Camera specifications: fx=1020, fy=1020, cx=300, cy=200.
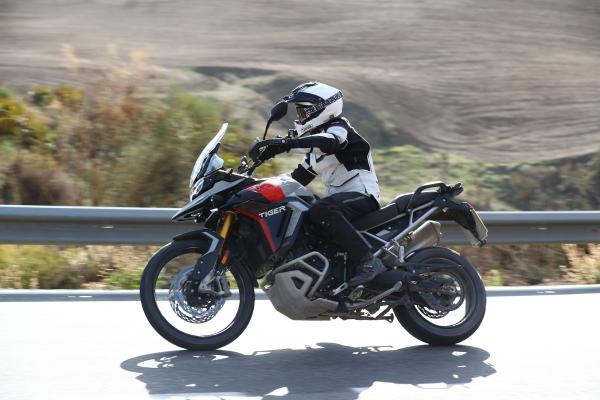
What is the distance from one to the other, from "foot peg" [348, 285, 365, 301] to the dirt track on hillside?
9442 mm

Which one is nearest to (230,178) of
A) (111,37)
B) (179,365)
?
(179,365)

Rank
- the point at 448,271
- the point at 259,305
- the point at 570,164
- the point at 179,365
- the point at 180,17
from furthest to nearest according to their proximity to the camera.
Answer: the point at 180,17 < the point at 570,164 < the point at 259,305 < the point at 448,271 < the point at 179,365

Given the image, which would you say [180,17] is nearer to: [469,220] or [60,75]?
[60,75]

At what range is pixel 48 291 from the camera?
782 cm

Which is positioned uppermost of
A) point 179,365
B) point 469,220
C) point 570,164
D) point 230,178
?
point 230,178

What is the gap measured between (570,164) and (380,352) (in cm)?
972

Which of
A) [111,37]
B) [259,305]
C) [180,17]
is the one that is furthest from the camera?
[180,17]

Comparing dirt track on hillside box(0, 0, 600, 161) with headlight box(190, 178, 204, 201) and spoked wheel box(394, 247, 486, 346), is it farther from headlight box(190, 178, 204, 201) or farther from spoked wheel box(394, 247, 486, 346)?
headlight box(190, 178, 204, 201)

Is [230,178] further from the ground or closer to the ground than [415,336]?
further from the ground

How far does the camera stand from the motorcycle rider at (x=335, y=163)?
6188 millimetres

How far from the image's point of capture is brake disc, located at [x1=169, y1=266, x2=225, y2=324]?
596 cm

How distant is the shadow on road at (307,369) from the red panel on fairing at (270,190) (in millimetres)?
932

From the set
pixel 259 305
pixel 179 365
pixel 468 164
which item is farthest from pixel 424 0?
pixel 179 365

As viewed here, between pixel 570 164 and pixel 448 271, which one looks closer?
pixel 448 271
